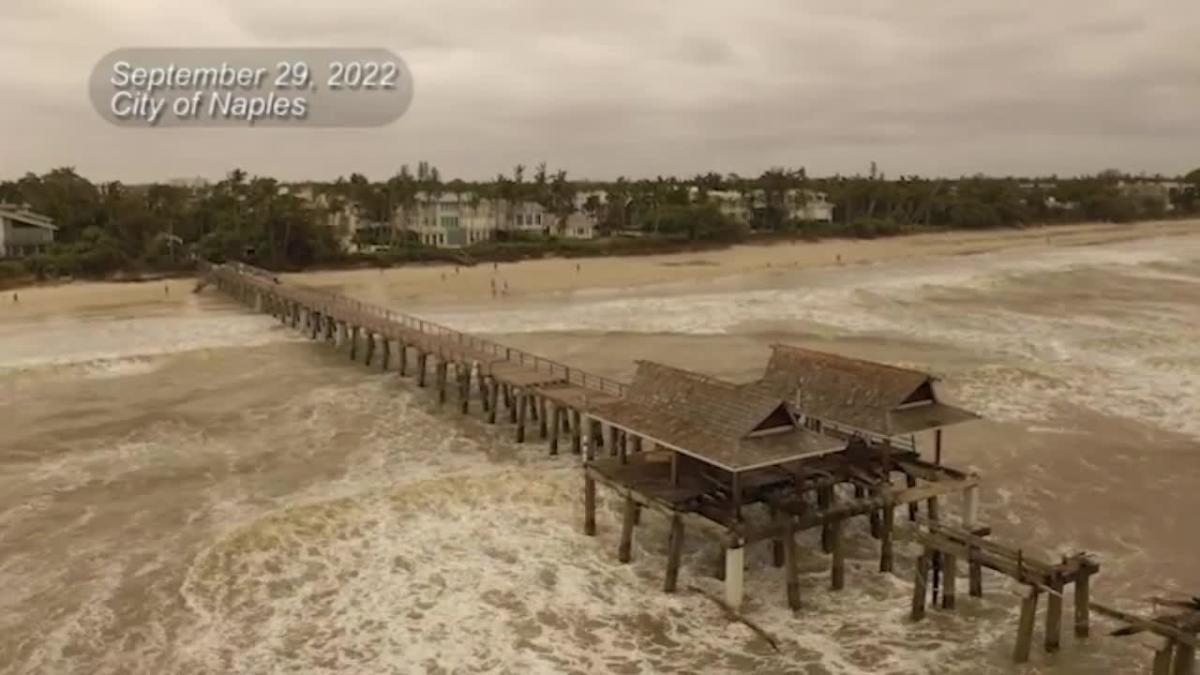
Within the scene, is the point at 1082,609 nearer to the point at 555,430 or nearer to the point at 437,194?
the point at 555,430

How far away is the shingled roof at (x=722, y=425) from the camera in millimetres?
16484

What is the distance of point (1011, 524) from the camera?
20062 millimetres

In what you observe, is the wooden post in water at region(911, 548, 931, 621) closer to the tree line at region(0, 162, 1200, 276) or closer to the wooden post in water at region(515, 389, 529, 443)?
the wooden post in water at region(515, 389, 529, 443)

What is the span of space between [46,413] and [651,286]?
132 ft

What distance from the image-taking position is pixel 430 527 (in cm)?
1972

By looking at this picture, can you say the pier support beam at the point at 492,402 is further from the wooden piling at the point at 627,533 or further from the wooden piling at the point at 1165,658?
the wooden piling at the point at 1165,658

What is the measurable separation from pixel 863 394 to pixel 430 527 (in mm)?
8924

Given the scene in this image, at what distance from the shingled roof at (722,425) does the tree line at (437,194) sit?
5889 cm

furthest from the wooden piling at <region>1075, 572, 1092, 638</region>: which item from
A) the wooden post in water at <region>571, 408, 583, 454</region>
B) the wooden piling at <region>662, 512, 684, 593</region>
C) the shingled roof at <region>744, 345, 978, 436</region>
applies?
the wooden post in water at <region>571, 408, 583, 454</region>

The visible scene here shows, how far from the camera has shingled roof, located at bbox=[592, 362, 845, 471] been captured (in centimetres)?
1648

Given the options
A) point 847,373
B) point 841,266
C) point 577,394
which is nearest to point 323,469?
point 577,394

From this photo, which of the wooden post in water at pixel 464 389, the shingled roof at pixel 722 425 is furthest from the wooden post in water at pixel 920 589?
the wooden post in water at pixel 464 389

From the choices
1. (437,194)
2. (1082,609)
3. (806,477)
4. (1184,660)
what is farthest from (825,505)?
(437,194)

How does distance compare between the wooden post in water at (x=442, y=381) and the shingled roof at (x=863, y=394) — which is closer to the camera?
the shingled roof at (x=863, y=394)
